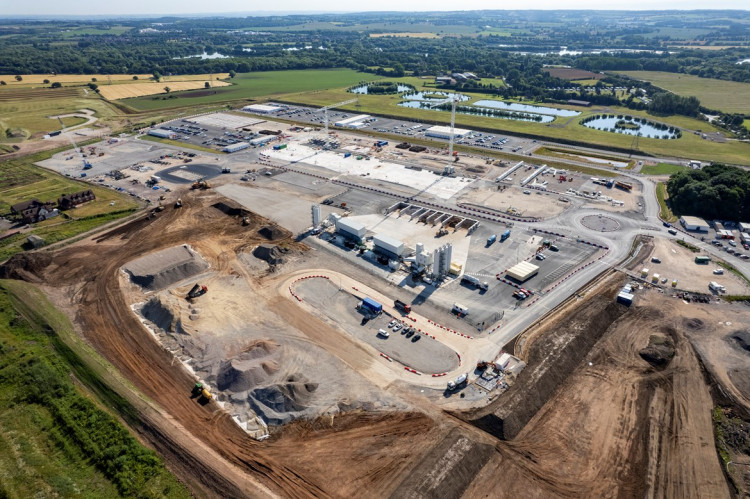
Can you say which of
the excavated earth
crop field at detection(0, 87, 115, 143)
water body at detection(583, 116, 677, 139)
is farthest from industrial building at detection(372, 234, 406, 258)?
crop field at detection(0, 87, 115, 143)

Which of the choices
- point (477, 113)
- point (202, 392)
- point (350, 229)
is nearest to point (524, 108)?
point (477, 113)

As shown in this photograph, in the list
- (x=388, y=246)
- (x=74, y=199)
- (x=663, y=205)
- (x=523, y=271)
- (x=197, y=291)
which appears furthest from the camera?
(x=74, y=199)

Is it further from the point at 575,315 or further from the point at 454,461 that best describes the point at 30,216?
the point at 575,315

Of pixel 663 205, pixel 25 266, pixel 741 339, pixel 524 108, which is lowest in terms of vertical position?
pixel 741 339

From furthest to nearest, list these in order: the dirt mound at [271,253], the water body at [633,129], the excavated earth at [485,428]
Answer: the water body at [633,129] → the dirt mound at [271,253] → the excavated earth at [485,428]

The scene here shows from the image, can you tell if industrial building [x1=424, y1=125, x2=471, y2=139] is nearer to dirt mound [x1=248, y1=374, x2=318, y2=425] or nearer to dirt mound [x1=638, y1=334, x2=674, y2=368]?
dirt mound [x1=638, y1=334, x2=674, y2=368]

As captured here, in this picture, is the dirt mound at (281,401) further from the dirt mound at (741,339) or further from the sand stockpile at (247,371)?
the dirt mound at (741,339)

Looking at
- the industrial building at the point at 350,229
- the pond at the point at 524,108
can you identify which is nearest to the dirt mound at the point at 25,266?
the industrial building at the point at 350,229

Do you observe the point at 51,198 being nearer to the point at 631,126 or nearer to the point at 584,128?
the point at 584,128

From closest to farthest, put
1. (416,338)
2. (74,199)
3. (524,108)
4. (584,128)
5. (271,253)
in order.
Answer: (416,338)
(271,253)
(74,199)
(584,128)
(524,108)
